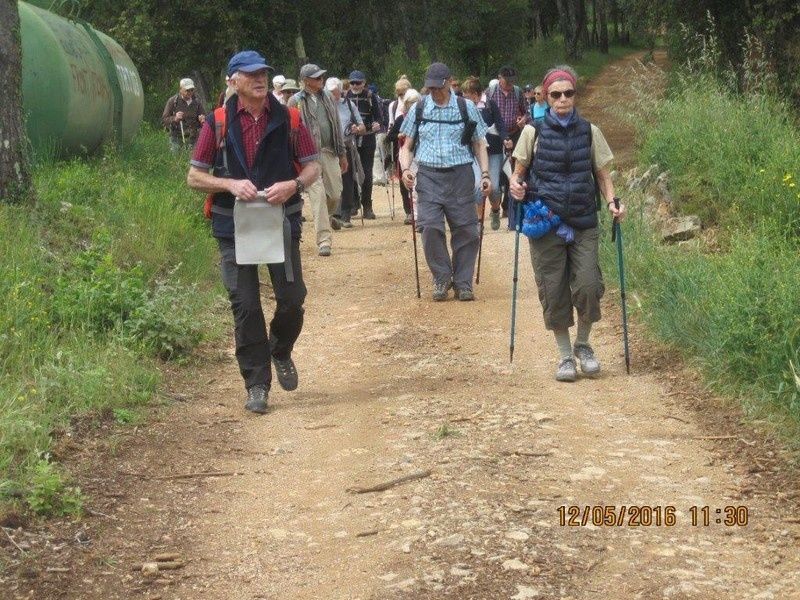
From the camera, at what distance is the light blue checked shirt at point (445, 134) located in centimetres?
1116

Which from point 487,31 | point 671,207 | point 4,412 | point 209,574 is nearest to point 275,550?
point 209,574

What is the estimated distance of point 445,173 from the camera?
36.9 feet

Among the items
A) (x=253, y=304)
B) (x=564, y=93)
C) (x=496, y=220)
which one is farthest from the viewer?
(x=496, y=220)

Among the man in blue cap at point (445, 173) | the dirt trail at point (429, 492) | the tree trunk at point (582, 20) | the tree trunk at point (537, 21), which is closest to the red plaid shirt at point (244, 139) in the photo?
the dirt trail at point (429, 492)

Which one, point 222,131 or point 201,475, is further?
point 222,131

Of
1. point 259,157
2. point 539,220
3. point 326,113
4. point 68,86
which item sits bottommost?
point 539,220

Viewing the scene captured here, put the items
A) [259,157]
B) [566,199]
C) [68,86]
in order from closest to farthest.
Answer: [259,157], [566,199], [68,86]

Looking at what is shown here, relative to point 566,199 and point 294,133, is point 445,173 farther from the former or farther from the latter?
point 294,133

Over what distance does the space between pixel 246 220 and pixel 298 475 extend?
5.54ft

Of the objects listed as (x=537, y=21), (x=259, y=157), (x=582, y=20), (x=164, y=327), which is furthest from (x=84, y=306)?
(x=537, y=21)

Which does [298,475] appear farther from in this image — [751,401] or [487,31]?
[487,31]

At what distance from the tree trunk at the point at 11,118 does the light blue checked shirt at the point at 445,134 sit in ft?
10.7

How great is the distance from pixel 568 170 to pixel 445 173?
127 inches

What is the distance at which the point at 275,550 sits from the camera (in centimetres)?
539
